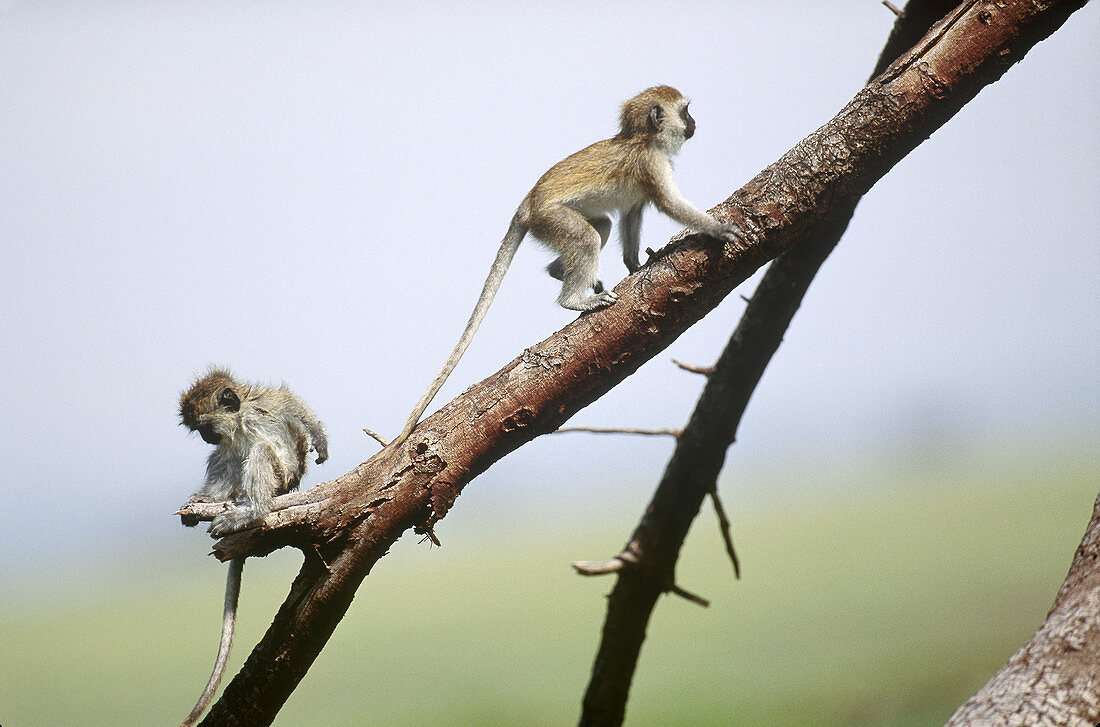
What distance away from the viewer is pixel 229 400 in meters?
2.80

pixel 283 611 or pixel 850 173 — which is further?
pixel 850 173

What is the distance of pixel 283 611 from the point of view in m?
2.36

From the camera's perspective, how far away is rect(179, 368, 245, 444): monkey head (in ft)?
9.16

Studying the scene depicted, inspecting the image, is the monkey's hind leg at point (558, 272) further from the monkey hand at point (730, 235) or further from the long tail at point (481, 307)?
the monkey hand at point (730, 235)

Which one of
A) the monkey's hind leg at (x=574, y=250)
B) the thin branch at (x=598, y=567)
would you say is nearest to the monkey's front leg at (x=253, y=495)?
the monkey's hind leg at (x=574, y=250)

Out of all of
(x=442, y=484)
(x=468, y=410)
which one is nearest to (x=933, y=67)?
(x=468, y=410)

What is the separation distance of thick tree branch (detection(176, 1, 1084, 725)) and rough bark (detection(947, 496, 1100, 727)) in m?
1.44

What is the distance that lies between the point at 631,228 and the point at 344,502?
203cm

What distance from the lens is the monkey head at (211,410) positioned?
2791 millimetres

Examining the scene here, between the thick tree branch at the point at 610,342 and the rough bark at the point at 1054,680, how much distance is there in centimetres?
144

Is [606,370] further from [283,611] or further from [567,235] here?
[283,611]

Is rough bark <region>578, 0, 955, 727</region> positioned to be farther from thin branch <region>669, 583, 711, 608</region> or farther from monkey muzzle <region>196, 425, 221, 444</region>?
monkey muzzle <region>196, 425, 221, 444</region>

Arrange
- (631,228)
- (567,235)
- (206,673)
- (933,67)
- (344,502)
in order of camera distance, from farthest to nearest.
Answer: (206,673), (631,228), (567,235), (933,67), (344,502)

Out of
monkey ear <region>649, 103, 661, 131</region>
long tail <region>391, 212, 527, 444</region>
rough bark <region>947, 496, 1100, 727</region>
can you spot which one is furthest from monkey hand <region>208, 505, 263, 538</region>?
monkey ear <region>649, 103, 661, 131</region>
